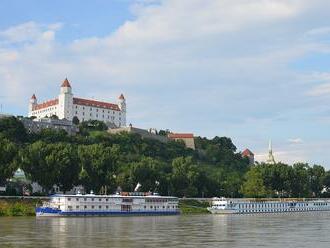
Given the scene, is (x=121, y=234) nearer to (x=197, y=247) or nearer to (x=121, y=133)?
(x=197, y=247)

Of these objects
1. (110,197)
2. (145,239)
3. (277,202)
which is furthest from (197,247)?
(277,202)

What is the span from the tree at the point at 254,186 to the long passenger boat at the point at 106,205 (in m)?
30.8

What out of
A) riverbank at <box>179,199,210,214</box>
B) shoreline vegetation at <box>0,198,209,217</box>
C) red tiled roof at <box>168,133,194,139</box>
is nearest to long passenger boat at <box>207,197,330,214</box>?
riverbank at <box>179,199,210,214</box>

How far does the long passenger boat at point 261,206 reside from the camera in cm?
9538

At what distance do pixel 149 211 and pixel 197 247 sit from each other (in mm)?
51319

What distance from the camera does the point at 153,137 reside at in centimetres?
17588

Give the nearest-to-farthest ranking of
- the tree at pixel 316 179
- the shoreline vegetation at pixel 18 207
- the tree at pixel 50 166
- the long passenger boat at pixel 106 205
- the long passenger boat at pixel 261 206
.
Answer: the shoreline vegetation at pixel 18 207, the long passenger boat at pixel 106 205, the tree at pixel 50 166, the long passenger boat at pixel 261 206, the tree at pixel 316 179

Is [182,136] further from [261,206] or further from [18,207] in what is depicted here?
[18,207]

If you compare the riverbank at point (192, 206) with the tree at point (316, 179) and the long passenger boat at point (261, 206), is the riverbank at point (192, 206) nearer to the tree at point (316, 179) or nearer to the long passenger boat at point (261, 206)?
the long passenger boat at point (261, 206)

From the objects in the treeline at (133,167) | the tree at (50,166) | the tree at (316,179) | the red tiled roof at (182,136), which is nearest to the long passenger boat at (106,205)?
the tree at (50,166)

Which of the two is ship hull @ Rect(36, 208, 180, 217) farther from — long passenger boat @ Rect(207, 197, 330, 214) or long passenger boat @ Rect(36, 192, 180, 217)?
long passenger boat @ Rect(207, 197, 330, 214)

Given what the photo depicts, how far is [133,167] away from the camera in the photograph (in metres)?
100

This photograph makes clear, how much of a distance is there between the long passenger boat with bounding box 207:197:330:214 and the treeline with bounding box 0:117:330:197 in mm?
8927

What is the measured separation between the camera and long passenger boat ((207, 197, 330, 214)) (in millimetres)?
95375
